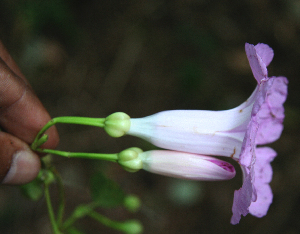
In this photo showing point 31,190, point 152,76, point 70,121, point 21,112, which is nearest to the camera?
point 70,121

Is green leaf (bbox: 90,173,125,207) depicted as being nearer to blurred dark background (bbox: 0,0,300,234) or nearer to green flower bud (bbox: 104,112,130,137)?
green flower bud (bbox: 104,112,130,137)

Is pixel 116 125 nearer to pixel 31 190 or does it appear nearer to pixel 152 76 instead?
pixel 31 190

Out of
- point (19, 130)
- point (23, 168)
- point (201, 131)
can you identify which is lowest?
point (23, 168)

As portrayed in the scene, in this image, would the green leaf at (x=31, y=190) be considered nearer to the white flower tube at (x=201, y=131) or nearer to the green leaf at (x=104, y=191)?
the green leaf at (x=104, y=191)

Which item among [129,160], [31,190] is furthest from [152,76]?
[129,160]

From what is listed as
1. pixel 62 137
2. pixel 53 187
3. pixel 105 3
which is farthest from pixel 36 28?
pixel 53 187

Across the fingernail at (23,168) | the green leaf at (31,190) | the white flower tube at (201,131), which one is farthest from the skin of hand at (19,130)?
the white flower tube at (201,131)

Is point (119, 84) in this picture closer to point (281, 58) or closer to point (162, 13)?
point (162, 13)
